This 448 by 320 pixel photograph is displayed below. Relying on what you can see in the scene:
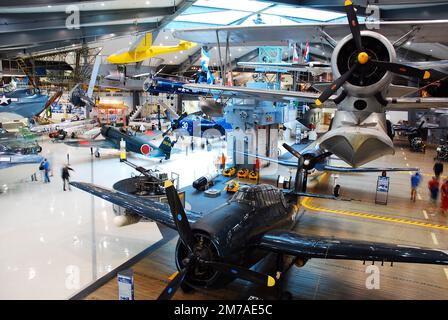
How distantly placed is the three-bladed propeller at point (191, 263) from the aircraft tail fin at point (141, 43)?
9345 millimetres

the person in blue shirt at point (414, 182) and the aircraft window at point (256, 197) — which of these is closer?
the aircraft window at point (256, 197)

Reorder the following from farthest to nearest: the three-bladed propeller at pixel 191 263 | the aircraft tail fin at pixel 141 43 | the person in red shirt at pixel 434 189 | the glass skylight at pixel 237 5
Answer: the glass skylight at pixel 237 5 < the aircraft tail fin at pixel 141 43 < the person in red shirt at pixel 434 189 < the three-bladed propeller at pixel 191 263

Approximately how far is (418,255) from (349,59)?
11.9 feet

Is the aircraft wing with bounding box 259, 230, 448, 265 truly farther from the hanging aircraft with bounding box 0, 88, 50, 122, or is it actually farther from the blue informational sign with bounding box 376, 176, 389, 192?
the hanging aircraft with bounding box 0, 88, 50, 122

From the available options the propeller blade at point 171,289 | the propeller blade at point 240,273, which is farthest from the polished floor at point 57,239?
the propeller blade at point 240,273

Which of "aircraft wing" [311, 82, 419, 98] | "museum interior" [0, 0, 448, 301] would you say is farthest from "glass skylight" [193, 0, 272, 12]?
"aircraft wing" [311, 82, 419, 98]

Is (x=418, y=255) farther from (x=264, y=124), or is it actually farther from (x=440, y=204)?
(x=264, y=124)

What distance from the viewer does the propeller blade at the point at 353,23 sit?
5.55 metres

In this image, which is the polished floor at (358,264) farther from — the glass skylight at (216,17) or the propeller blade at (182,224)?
the glass skylight at (216,17)

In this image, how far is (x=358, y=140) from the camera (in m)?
6.27

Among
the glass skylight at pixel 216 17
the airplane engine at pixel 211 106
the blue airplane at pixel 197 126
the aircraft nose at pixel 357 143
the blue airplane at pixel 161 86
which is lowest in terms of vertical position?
the blue airplane at pixel 197 126

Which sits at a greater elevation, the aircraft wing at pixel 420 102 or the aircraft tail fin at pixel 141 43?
the aircraft tail fin at pixel 141 43

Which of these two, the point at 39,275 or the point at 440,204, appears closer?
the point at 39,275
